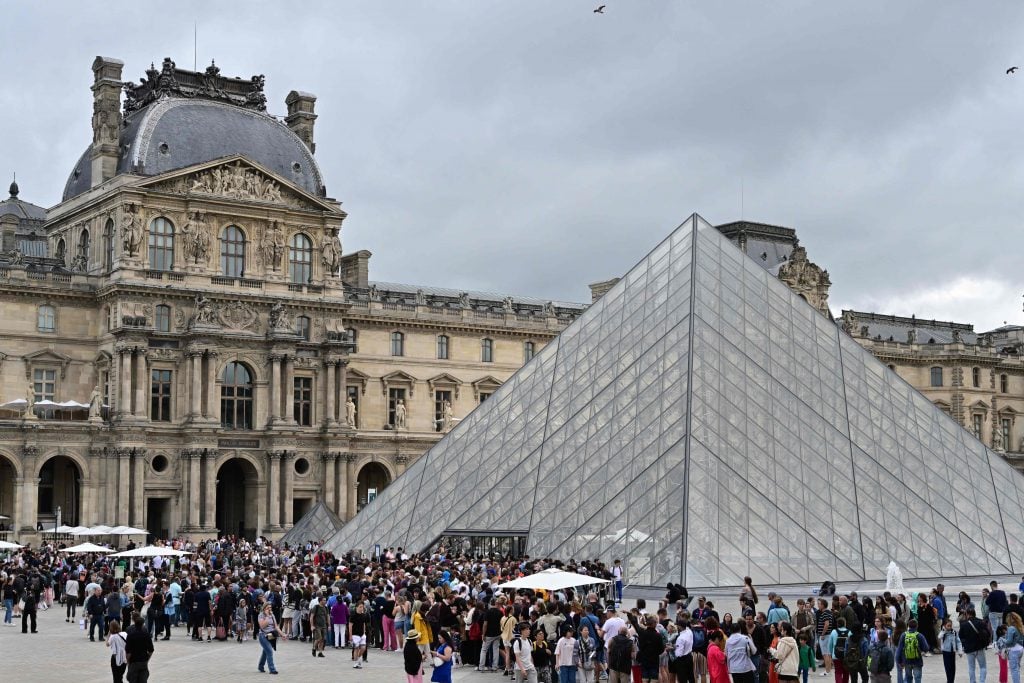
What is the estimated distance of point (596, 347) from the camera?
122 ft

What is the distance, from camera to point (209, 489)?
2132 inches

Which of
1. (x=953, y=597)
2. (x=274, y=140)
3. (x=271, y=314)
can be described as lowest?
(x=953, y=597)

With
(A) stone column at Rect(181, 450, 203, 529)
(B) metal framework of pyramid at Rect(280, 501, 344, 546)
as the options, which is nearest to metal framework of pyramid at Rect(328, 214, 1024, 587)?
(B) metal framework of pyramid at Rect(280, 501, 344, 546)

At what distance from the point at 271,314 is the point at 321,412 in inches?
172

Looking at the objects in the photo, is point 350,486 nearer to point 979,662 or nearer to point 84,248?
point 84,248

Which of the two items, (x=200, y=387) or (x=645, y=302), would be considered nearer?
(x=645, y=302)

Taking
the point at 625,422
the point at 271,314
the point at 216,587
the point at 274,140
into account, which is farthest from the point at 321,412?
the point at 216,587

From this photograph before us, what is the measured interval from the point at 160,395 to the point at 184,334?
7.56 feet

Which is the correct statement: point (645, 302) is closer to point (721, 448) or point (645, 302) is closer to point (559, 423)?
point (559, 423)

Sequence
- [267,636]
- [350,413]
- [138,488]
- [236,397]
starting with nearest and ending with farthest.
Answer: [267,636]
[138,488]
[236,397]
[350,413]

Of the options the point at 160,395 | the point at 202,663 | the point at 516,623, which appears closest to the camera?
the point at 516,623

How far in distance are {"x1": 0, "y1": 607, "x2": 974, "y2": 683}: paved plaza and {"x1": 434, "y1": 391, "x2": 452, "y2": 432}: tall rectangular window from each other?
3698 centimetres

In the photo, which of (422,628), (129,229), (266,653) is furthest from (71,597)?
(129,229)

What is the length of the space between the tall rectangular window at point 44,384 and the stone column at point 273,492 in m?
7.98
